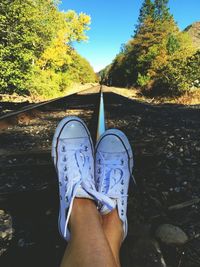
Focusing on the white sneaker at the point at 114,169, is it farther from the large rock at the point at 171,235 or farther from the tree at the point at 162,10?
the tree at the point at 162,10

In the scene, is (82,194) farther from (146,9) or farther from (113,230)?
(146,9)

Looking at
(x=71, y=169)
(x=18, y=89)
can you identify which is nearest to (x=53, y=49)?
(x=18, y=89)

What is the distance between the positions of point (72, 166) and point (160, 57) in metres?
24.2

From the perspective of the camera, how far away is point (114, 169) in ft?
5.67

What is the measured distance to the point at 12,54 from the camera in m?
10.5

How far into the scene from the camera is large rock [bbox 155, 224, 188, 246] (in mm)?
1378

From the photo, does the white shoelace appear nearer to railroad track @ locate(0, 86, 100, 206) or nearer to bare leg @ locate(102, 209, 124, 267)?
bare leg @ locate(102, 209, 124, 267)

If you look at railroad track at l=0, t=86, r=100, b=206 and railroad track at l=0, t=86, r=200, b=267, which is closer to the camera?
railroad track at l=0, t=86, r=200, b=267

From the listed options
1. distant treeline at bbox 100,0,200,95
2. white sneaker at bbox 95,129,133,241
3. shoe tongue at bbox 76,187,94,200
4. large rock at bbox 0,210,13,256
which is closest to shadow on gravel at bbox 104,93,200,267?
white sneaker at bbox 95,129,133,241

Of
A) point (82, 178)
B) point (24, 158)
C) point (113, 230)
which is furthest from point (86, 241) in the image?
point (24, 158)

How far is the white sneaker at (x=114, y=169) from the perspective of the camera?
4.77 feet

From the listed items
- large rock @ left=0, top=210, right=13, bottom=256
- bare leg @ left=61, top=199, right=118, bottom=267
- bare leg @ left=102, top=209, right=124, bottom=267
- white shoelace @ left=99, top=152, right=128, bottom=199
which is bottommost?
large rock @ left=0, top=210, right=13, bottom=256

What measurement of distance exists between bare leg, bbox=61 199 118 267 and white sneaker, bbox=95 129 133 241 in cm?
11

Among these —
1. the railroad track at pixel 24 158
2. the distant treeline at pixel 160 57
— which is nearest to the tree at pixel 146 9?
the distant treeline at pixel 160 57
